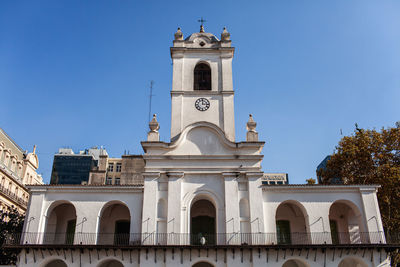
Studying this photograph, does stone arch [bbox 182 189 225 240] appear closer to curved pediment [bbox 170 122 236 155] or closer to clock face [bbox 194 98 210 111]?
curved pediment [bbox 170 122 236 155]

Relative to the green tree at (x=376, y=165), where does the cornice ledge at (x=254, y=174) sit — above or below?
below

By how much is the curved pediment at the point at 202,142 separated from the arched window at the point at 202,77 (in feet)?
12.3

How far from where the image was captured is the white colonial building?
70.0 ft

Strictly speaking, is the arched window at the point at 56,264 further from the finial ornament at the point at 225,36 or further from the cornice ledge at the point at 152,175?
the finial ornament at the point at 225,36

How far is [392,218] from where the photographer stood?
27.1 m

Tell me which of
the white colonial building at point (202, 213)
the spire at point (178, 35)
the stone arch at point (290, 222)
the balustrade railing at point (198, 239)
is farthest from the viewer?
the spire at point (178, 35)

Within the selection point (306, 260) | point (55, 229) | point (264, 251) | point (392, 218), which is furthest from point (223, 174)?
point (392, 218)

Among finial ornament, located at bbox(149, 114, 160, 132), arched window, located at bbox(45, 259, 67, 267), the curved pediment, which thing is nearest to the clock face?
the curved pediment

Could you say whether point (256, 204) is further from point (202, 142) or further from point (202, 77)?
point (202, 77)

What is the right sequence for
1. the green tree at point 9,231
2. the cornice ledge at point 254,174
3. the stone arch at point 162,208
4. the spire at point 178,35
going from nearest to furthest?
1. the stone arch at point 162,208
2. the cornice ledge at point 254,174
3. the green tree at point 9,231
4. the spire at point 178,35

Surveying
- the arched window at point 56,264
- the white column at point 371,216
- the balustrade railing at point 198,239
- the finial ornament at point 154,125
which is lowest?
the arched window at point 56,264

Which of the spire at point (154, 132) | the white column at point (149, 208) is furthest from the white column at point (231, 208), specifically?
the spire at point (154, 132)

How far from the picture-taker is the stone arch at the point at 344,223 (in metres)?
24.4

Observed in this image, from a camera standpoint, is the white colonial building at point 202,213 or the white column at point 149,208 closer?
the white colonial building at point 202,213
